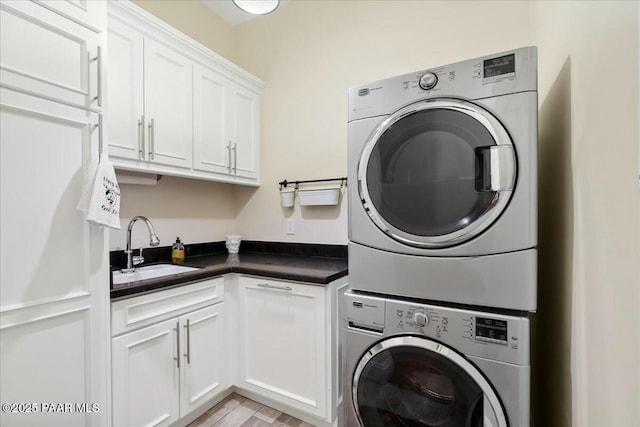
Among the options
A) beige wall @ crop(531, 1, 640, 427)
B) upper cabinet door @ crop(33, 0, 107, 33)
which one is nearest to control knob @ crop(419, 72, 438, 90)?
beige wall @ crop(531, 1, 640, 427)

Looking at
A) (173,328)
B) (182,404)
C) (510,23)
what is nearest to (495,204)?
(510,23)

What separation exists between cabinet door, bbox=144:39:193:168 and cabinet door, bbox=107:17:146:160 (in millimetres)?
45

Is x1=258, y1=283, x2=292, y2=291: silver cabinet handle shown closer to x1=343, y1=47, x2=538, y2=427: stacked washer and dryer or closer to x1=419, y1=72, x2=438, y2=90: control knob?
x1=343, y1=47, x2=538, y2=427: stacked washer and dryer

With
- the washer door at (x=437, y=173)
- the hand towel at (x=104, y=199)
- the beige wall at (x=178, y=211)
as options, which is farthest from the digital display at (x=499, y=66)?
the beige wall at (x=178, y=211)

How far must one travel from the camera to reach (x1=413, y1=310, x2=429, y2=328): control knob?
3.65 ft

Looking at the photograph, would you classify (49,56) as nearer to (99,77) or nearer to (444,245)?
(99,77)

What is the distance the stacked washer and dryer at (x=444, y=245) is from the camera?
99 centimetres

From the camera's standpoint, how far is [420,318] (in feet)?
3.68

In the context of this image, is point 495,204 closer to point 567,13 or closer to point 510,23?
point 567,13

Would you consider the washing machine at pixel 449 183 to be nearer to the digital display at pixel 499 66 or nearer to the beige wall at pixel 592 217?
the digital display at pixel 499 66

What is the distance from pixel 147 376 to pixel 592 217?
188 centimetres

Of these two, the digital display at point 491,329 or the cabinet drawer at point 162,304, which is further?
the cabinet drawer at point 162,304

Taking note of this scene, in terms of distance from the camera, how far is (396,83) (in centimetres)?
121

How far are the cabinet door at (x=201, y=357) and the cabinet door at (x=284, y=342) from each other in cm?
14
